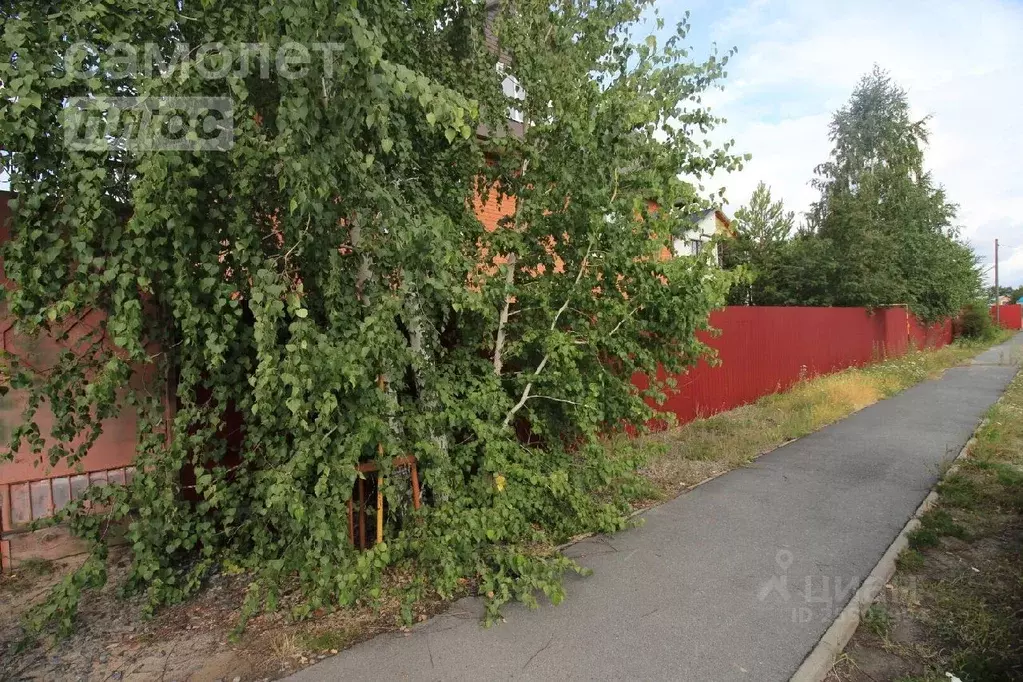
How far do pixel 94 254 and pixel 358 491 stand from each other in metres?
2.06

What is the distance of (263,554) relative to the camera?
365 centimetres

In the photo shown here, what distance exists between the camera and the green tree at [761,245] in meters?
18.6

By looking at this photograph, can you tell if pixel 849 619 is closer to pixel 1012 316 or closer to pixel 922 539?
pixel 922 539

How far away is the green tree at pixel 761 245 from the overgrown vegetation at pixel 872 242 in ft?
0.10

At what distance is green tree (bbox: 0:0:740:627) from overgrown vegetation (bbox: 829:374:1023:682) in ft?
5.58

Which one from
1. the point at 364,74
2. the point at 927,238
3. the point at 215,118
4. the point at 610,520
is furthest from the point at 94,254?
the point at 927,238

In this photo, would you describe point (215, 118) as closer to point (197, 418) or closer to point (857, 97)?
point (197, 418)

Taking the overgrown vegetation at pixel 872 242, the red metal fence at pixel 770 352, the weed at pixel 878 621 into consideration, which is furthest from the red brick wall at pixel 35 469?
the overgrown vegetation at pixel 872 242

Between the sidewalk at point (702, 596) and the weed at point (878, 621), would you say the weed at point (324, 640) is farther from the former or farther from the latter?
the weed at point (878, 621)

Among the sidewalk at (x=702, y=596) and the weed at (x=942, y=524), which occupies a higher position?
the sidewalk at (x=702, y=596)

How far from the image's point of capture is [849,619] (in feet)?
11.1

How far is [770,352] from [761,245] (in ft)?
30.8

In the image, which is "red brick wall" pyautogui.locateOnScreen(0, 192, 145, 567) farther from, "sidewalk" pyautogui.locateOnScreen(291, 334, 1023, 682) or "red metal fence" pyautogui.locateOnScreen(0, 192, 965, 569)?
"sidewalk" pyautogui.locateOnScreen(291, 334, 1023, 682)

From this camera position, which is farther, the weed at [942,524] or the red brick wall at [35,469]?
the weed at [942,524]
